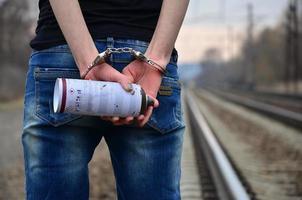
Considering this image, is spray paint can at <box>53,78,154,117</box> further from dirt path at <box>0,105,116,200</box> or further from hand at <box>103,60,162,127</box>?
dirt path at <box>0,105,116,200</box>

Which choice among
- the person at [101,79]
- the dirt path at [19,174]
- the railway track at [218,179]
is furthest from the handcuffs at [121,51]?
the dirt path at [19,174]

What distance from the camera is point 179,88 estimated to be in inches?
78.4

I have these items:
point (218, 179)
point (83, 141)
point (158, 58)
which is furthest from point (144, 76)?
point (218, 179)

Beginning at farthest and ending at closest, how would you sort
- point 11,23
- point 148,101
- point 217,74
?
point 217,74
point 11,23
point 148,101

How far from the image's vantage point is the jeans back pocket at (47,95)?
5.90 feet

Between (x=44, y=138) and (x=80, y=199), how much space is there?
0.85ft

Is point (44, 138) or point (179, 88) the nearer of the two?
point (44, 138)

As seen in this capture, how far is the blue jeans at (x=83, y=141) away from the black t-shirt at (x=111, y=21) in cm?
3

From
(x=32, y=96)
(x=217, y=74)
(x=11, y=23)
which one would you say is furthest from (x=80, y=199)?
(x=217, y=74)

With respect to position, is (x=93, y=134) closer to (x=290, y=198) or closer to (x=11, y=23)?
(x=290, y=198)

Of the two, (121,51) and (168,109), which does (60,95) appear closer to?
(121,51)

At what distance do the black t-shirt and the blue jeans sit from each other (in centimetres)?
3

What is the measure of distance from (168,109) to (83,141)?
301 millimetres

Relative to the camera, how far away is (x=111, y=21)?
1.85 metres
